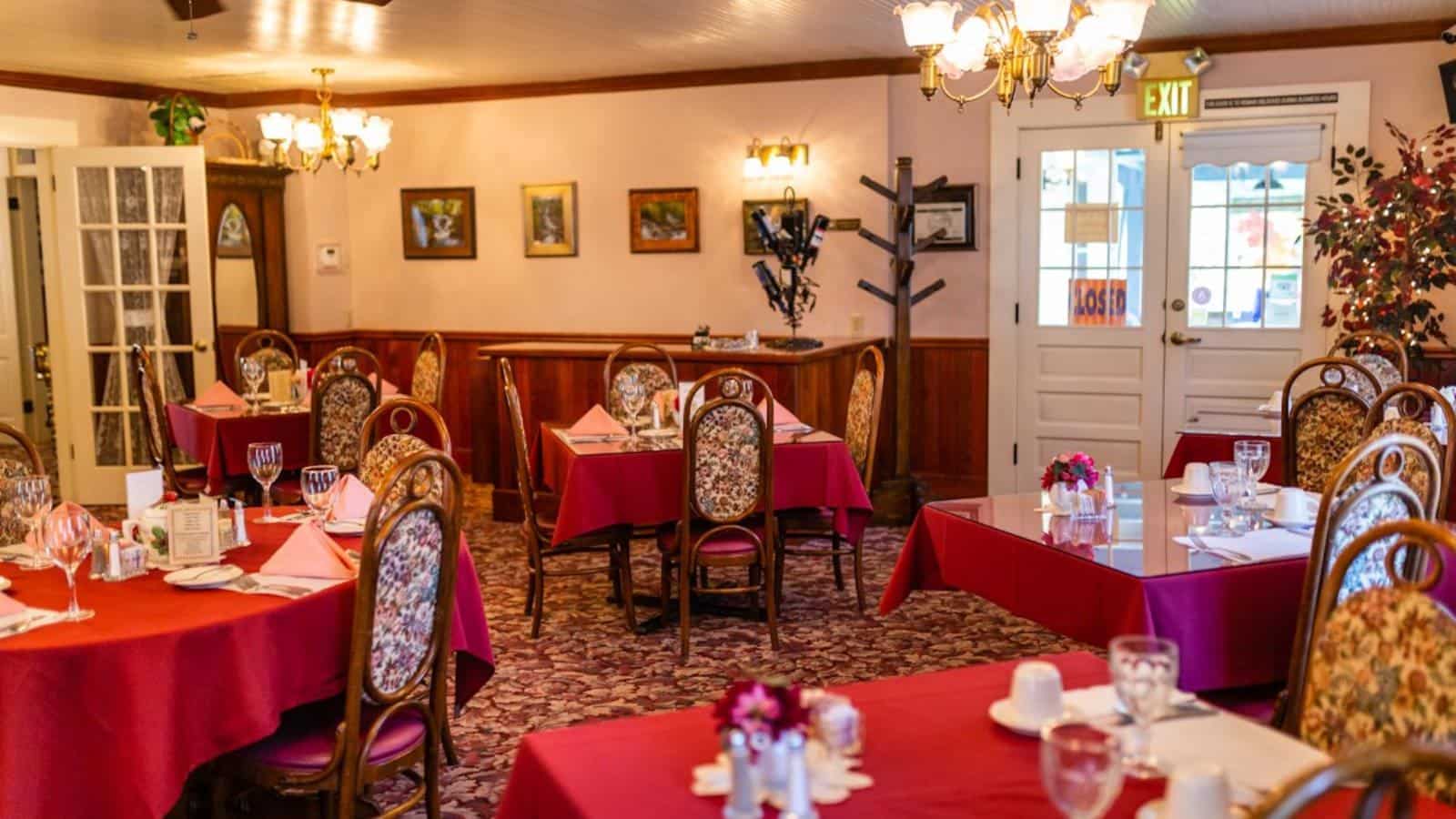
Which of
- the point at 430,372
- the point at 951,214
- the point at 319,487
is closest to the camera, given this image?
the point at 319,487

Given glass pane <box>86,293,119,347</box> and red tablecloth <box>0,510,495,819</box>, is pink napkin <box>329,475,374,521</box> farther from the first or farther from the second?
glass pane <box>86,293,119,347</box>

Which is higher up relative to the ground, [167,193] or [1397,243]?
[167,193]

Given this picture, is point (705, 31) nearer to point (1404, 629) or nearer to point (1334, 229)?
point (1334, 229)

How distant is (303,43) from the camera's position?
23.3 feet

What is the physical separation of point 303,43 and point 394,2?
1.35 metres

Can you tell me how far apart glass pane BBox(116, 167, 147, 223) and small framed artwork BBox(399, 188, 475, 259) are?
162 cm

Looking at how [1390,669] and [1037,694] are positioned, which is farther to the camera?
[1037,694]

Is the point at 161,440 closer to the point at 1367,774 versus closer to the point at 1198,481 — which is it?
the point at 1198,481

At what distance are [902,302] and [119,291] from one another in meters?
4.68

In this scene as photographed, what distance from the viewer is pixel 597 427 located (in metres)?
5.39

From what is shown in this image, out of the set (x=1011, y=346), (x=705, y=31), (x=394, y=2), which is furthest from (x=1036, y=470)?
(x=394, y=2)

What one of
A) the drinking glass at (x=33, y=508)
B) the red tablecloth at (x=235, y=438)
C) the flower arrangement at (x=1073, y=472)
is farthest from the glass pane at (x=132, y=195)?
the flower arrangement at (x=1073, y=472)

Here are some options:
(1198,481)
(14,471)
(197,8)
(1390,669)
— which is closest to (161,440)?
(197,8)

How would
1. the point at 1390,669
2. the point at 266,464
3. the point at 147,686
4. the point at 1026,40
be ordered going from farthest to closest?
1. the point at 1026,40
2. the point at 266,464
3. the point at 147,686
4. the point at 1390,669
